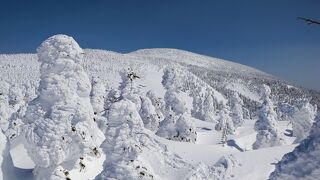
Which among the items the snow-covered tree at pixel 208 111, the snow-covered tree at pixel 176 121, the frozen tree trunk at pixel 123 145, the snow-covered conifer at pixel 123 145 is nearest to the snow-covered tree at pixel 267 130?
the snow-covered tree at pixel 176 121

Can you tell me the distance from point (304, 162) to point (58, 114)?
831 inches

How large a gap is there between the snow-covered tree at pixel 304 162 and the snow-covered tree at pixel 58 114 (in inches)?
796

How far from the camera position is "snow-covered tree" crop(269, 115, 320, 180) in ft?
40.7

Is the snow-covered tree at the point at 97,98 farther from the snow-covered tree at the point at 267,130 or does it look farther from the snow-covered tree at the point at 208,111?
the snow-covered tree at the point at 208,111

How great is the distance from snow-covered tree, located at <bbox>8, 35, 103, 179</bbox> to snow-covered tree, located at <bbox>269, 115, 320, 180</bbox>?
66.3ft

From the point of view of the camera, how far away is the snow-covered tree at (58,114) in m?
30.5

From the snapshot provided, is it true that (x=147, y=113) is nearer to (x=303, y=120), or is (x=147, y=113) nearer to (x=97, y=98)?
(x=97, y=98)

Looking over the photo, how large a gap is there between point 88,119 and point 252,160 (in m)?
17.0

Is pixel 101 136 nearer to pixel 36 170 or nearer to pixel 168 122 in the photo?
pixel 36 170

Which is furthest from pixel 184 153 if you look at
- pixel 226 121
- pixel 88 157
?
pixel 226 121

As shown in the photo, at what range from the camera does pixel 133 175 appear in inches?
937

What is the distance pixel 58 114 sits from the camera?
3072cm

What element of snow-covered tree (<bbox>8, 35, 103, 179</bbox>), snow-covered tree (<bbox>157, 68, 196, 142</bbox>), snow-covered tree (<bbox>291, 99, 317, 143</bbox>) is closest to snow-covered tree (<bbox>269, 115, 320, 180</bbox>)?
snow-covered tree (<bbox>8, 35, 103, 179</bbox>)

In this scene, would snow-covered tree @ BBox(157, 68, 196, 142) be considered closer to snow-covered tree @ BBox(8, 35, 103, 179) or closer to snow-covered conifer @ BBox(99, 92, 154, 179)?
snow-covered tree @ BBox(8, 35, 103, 179)
